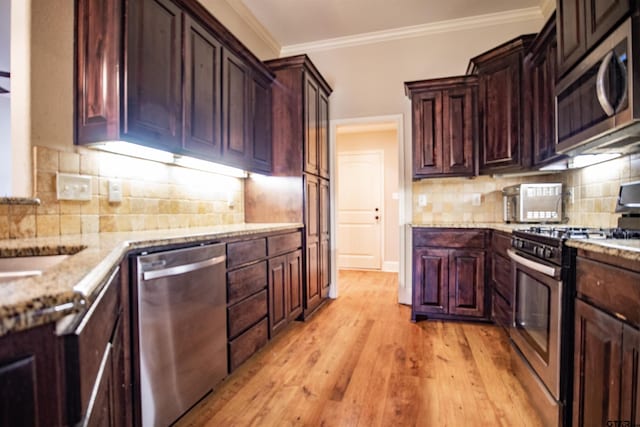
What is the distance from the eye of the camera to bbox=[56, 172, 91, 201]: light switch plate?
1549mm

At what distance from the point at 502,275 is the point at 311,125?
2136 millimetres

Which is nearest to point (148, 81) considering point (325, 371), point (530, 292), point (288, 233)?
point (288, 233)

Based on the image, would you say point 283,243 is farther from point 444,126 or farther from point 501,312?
point 444,126

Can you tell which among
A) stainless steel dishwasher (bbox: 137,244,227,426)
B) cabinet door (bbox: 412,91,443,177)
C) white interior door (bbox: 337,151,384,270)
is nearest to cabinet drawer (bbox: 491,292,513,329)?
cabinet door (bbox: 412,91,443,177)

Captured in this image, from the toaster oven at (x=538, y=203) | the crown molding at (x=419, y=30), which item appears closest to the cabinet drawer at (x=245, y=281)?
the toaster oven at (x=538, y=203)

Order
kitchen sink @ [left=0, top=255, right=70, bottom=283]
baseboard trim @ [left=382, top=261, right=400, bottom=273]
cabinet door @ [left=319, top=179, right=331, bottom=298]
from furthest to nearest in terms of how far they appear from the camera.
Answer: baseboard trim @ [left=382, top=261, right=400, bottom=273]
cabinet door @ [left=319, top=179, right=331, bottom=298]
kitchen sink @ [left=0, top=255, right=70, bottom=283]

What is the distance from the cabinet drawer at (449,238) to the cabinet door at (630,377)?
6.36 feet

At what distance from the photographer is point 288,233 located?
8.79 ft

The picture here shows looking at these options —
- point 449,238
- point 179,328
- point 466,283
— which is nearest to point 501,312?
point 466,283

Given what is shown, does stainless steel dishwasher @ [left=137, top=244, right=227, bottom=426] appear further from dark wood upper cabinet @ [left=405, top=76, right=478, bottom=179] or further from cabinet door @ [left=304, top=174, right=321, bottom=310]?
dark wood upper cabinet @ [left=405, top=76, right=478, bottom=179]

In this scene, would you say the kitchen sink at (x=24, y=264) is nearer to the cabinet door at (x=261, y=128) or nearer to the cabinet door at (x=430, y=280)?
the cabinet door at (x=261, y=128)

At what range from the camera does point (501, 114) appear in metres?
2.86

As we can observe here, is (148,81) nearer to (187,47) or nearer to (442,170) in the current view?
(187,47)

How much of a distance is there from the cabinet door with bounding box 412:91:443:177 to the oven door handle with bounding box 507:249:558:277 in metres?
1.36
